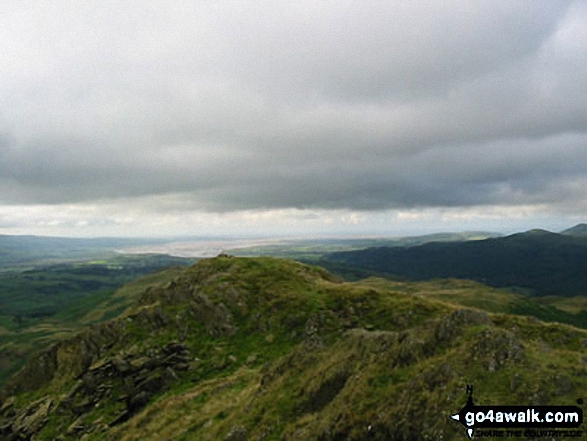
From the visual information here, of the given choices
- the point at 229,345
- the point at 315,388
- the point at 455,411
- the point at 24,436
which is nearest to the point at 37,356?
the point at 24,436

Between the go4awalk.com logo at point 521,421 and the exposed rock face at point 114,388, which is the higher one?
the go4awalk.com logo at point 521,421

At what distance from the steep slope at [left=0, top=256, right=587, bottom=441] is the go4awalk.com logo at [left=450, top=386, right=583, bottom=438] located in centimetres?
44

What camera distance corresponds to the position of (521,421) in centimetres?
1498

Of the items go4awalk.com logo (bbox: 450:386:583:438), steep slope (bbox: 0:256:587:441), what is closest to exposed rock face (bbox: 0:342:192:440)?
steep slope (bbox: 0:256:587:441)

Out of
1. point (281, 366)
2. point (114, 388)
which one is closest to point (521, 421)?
point (281, 366)

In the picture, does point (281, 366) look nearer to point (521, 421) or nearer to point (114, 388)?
point (521, 421)

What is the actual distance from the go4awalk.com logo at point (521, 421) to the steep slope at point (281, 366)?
44cm

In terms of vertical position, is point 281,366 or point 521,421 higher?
point 521,421

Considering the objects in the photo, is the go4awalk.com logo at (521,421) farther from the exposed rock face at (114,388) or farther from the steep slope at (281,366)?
the exposed rock face at (114,388)

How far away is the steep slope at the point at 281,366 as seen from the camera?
17469 mm

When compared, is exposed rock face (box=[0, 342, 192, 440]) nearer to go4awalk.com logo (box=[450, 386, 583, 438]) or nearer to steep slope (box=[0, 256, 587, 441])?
steep slope (box=[0, 256, 587, 441])

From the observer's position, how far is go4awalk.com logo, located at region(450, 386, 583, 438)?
14273 millimetres

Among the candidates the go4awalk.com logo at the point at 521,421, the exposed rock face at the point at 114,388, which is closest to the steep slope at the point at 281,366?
the exposed rock face at the point at 114,388

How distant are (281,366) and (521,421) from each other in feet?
57.6
